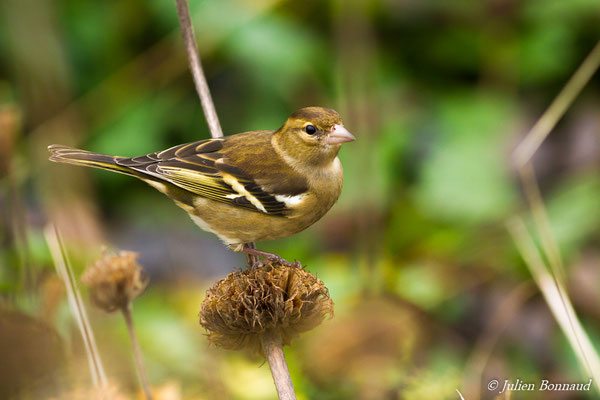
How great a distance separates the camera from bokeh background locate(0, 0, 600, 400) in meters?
3.52

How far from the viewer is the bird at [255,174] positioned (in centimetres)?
258

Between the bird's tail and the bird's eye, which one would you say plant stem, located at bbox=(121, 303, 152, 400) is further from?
the bird's eye

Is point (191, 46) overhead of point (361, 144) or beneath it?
beneath

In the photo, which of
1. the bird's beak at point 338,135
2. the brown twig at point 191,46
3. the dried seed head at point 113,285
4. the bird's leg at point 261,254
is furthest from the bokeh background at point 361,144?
the brown twig at point 191,46

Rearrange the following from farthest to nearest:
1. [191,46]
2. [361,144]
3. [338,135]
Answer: [361,144] < [338,135] < [191,46]

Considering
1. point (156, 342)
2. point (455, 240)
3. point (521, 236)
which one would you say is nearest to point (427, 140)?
point (455, 240)

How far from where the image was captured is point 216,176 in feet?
9.01

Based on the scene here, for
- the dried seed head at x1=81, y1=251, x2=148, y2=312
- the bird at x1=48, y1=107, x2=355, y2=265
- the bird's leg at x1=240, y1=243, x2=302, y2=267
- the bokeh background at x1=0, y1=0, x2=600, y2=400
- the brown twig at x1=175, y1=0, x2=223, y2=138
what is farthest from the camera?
the bokeh background at x1=0, y1=0, x2=600, y2=400

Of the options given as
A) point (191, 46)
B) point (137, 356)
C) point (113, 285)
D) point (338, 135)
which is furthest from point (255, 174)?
point (137, 356)

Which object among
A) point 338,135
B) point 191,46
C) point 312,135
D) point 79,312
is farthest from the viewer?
point 312,135

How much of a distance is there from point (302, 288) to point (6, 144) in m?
1.27

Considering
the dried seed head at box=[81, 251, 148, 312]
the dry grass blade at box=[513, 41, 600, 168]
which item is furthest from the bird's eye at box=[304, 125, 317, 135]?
the dried seed head at box=[81, 251, 148, 312]

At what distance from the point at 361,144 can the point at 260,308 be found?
1.87 m

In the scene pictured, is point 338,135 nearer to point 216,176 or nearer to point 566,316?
point 216,176
